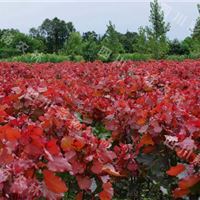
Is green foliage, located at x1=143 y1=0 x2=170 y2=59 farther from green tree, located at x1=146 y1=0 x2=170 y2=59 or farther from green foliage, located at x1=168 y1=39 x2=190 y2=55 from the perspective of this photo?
green foliage, located at x1=168 y1=39 x2=190 y2=55

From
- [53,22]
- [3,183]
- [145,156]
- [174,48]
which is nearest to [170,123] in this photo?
[145,156]

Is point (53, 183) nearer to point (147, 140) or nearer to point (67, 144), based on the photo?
point (67, 144)

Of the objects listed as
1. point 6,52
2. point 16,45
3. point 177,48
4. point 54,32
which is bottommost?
point 6,52

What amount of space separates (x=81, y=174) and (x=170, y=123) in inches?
30.9

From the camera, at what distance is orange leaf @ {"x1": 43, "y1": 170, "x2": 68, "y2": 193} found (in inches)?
72.4

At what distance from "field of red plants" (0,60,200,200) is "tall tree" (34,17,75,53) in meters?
54.1

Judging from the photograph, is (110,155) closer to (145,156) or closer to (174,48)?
(145,156)

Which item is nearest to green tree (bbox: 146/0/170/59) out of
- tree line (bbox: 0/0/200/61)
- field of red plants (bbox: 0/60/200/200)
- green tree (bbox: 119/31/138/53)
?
tree line (bbox: 0/0/200/61)

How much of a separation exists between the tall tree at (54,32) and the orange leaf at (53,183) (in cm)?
5582

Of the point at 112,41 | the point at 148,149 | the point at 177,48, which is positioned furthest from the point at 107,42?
the point at 148,149

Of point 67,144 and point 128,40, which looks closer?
point 67,144

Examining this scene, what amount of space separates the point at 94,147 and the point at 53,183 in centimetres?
41

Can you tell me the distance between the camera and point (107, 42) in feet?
122

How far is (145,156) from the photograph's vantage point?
2.81 m
